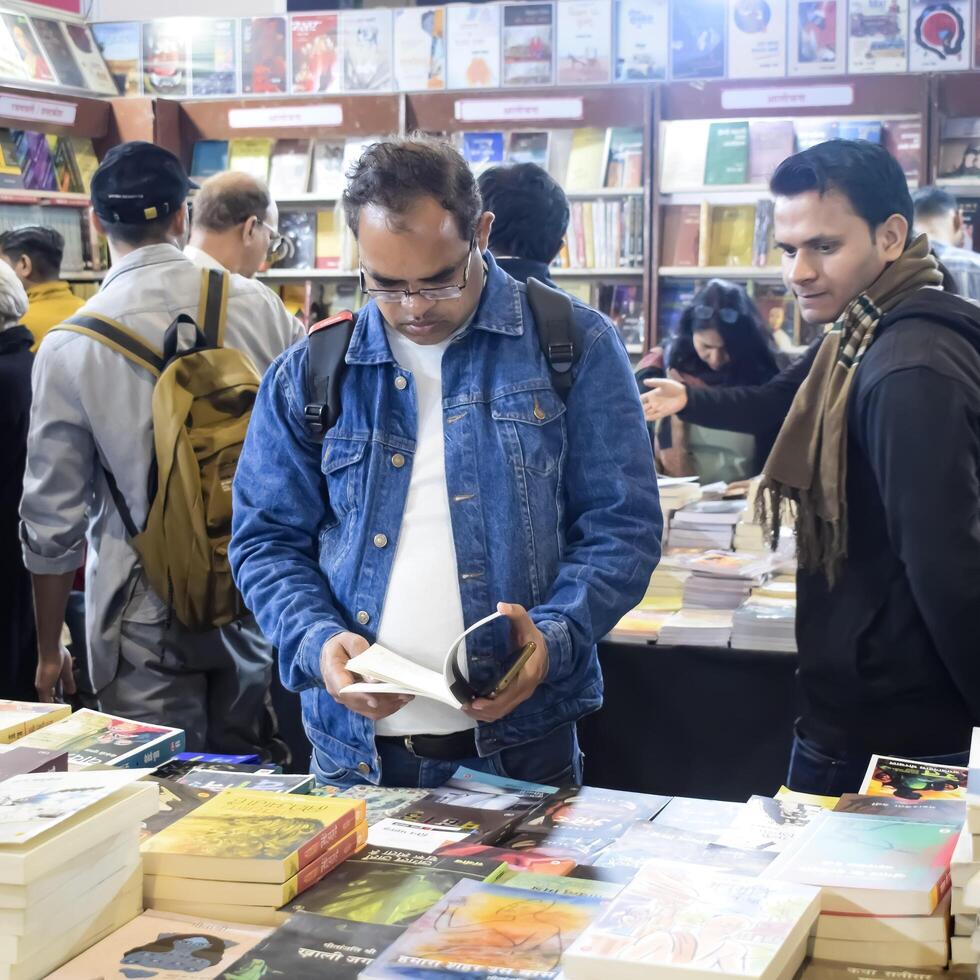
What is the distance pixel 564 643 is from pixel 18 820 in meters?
0.72

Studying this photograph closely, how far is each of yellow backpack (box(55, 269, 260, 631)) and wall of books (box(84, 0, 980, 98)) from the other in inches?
146

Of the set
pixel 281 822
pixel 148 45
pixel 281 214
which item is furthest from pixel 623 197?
pixel 281 822

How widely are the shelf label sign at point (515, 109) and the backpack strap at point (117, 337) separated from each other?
3.61m

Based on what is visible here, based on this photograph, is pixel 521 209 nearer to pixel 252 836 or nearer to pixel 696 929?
pixel 252 836

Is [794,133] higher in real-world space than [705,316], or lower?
higher

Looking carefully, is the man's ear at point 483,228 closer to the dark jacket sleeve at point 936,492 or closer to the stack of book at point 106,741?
the dark jacket sleeve at point 936,492

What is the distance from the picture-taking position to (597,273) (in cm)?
599

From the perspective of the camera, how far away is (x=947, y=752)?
1.91 metres

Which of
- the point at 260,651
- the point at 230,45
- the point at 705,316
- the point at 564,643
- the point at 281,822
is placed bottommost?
the point at 260,651

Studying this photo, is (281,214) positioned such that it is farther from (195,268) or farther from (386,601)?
(386,601)

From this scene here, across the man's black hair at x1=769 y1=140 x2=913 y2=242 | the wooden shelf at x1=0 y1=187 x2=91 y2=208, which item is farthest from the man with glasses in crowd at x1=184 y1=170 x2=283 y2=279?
the wooden shelf at x1=0 y1=187 x2=91 y2=208

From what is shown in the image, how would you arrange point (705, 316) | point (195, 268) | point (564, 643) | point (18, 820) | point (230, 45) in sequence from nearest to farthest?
1. point (18, 820)
2. point (564, 643)
3. point (195, 268)
4. point (705, 316)
5. point (230, 45)

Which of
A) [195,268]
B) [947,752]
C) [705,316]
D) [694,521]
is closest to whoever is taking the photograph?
[947,752]

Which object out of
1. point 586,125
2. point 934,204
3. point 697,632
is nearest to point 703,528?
point 697,632
